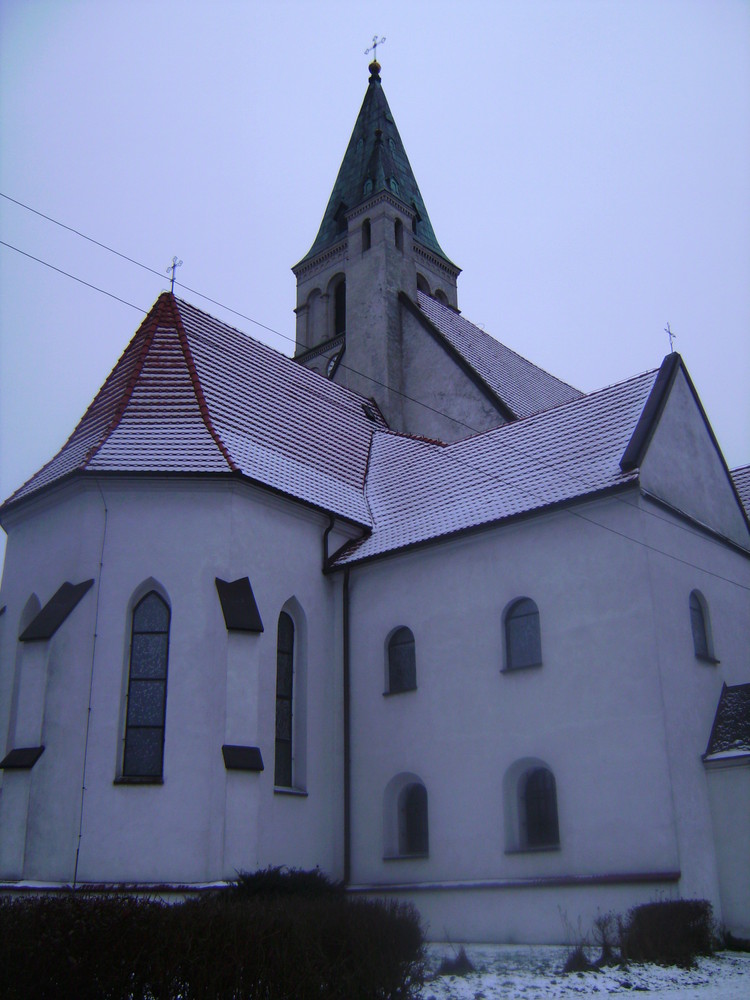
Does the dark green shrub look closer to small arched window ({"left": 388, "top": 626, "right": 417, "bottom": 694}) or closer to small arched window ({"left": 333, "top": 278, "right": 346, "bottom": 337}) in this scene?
small arched window ({"left": 388, "top": 626, "right": 417, "bottom": 694})

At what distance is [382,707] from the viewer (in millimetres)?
18234

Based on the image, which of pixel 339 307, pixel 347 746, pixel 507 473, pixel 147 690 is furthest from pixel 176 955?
pixel 339 307

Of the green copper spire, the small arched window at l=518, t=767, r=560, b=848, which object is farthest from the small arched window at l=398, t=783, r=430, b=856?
the green copper spire

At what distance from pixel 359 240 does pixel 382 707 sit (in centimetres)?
1718

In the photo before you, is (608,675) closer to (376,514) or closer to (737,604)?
(737,604)

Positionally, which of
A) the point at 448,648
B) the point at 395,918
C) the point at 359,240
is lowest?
the point at 395,918

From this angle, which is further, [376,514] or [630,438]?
[376,514]

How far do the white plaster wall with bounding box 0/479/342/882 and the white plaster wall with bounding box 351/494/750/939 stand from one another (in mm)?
1190

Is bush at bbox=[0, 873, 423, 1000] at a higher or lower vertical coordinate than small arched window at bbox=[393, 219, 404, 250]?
lower

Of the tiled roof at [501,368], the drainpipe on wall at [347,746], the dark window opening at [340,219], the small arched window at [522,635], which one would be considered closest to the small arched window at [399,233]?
the tiled roof at [501,368]

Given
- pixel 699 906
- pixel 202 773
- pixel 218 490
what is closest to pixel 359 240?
pixel 218 490

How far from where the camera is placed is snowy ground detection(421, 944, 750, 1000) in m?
10.4

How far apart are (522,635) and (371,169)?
69.4 ft

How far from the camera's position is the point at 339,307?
34.1 metres
